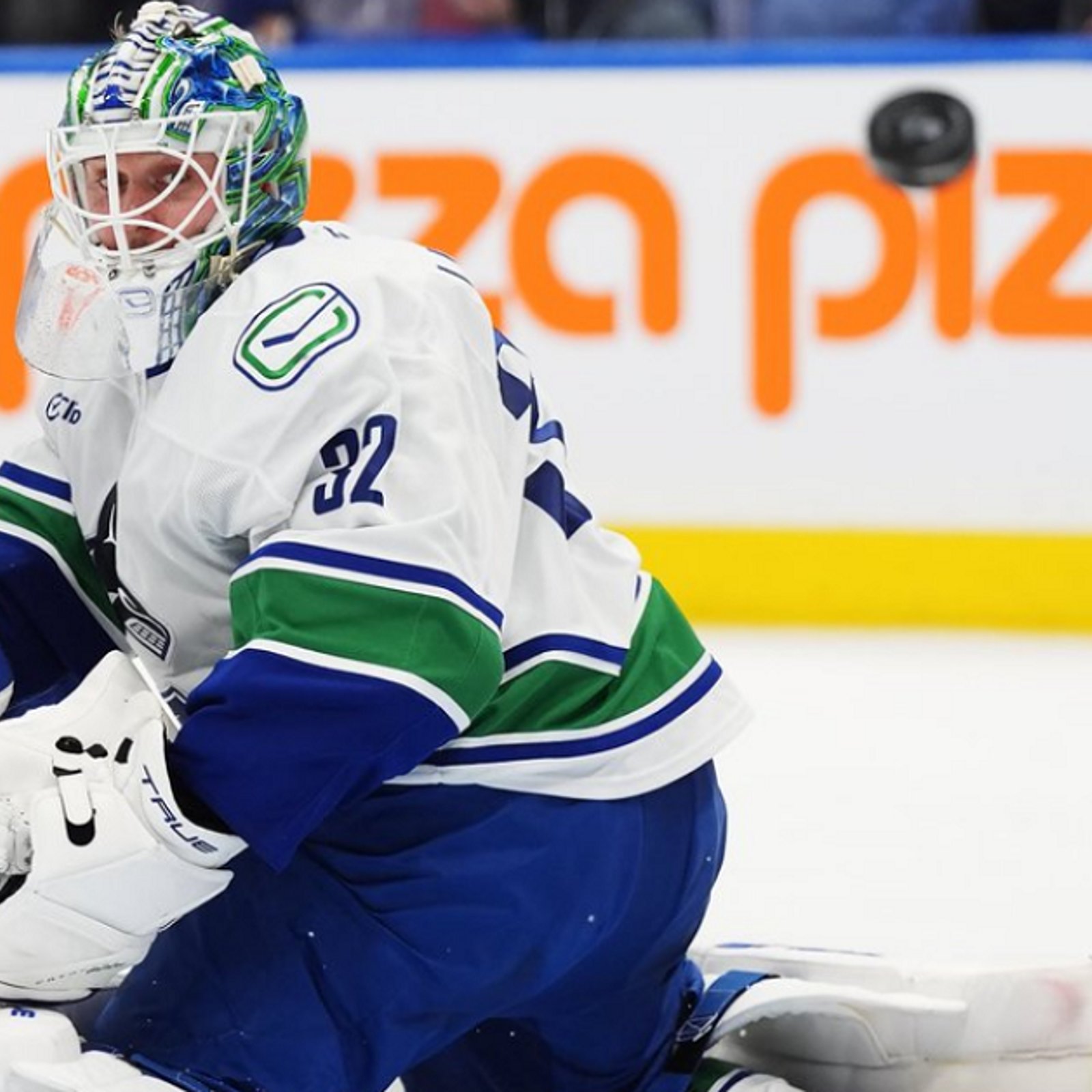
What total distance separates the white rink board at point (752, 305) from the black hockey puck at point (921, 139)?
0.03 metres

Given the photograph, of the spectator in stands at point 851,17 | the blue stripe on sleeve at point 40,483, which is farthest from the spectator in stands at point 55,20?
the blue stripe on sleeve at point 40,483

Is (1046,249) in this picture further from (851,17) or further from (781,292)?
(851,17)

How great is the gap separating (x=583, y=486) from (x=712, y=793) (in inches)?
91.8

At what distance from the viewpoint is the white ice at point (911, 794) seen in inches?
111

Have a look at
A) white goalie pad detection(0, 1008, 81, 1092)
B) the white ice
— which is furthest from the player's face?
the white ice

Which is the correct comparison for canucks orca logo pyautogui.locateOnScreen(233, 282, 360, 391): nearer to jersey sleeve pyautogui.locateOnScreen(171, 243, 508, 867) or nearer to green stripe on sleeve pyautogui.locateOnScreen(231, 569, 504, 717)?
jersey sleeve pyautogui.locateOnScreen(171, 243, 508, 867)

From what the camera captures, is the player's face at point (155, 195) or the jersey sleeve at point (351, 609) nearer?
the jersey sleeve at point (351, 609)

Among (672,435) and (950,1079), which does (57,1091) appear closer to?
(950,1079)

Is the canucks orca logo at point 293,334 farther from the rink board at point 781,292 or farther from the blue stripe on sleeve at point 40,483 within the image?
the rink board at point 781,292

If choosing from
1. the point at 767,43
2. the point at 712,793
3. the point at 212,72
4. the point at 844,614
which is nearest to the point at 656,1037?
the point at 712,793

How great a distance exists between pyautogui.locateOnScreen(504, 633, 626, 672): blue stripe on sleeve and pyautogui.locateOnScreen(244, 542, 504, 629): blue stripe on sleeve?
0.52ft

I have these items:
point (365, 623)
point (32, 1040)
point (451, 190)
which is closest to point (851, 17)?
point (451, 190)

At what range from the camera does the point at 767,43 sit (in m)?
4.39

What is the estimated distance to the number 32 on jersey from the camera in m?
1.85
